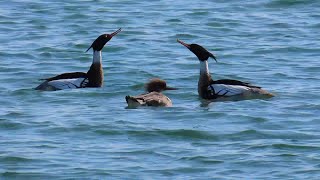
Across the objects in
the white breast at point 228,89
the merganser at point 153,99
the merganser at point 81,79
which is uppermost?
the merganser at point 153,99

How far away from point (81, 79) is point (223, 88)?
7.36 ft

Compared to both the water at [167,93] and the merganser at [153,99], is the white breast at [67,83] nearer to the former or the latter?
the water at [167,93]

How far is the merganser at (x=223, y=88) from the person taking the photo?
741 inches

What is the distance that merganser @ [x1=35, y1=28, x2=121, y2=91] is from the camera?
1941 cm

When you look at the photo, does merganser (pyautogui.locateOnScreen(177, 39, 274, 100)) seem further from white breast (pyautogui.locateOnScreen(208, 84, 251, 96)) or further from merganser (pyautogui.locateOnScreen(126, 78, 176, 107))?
merganser (pyautogui.locateOnScreen(126, 78, 176, 107))

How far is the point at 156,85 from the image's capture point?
62.1ft

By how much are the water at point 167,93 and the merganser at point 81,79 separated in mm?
226

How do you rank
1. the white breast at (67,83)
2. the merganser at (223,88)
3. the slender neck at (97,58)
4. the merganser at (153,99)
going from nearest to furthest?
the merganser at (153,99), the merganser at (223,88), the white breast at (67,83), the slender neck at (97,58)

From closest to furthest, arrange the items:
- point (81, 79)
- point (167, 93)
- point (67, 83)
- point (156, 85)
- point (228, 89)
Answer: point (156, 85), point (228, 89), point (167, 93), point (67, 83), point (81, 79)

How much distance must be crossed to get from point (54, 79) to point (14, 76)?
1.31m

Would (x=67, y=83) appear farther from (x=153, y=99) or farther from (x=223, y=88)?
(x=223, y=88)

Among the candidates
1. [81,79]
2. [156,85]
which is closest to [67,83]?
[81,79]

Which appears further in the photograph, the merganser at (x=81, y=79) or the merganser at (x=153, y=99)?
the merganser at (x=81, y=79)

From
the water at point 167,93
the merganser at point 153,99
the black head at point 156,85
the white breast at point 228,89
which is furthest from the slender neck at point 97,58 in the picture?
the white breast at point 228,89
